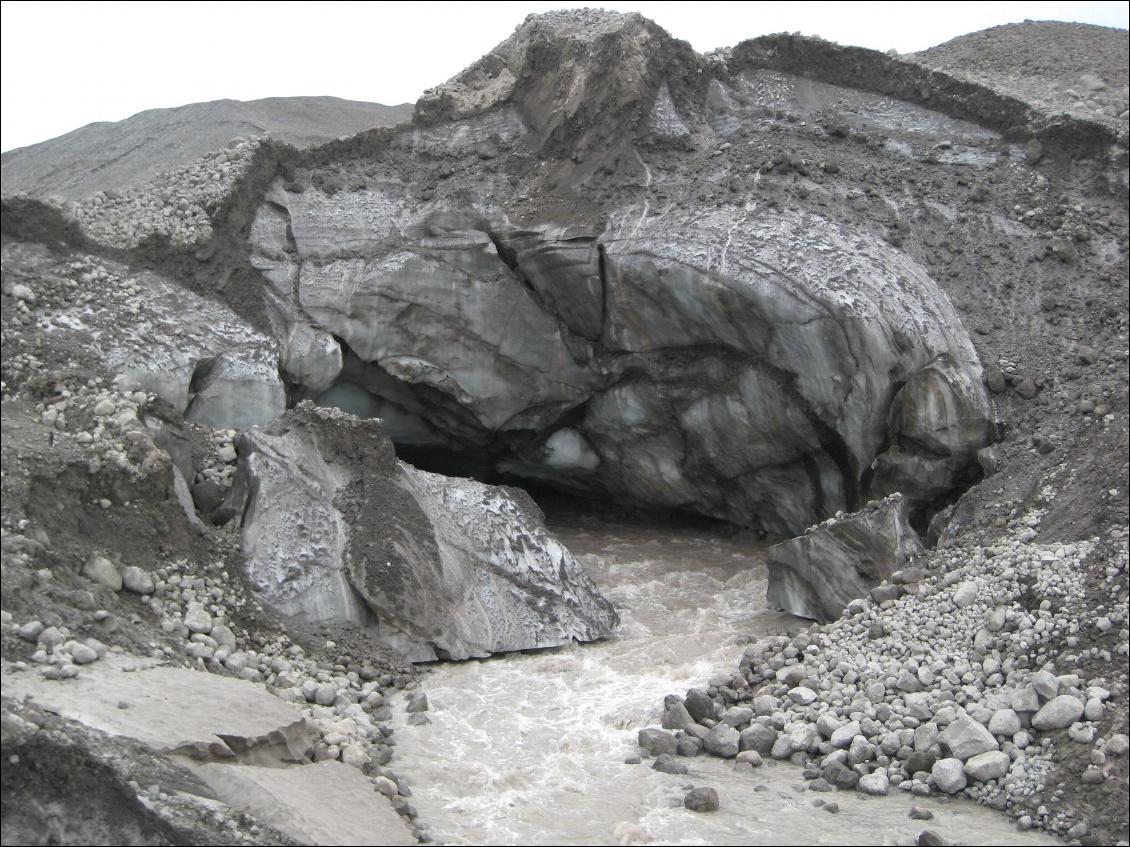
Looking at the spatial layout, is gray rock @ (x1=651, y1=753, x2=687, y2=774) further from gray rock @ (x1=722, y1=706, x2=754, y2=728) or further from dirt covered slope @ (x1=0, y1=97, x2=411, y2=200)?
dirt covered slope @ (x1=0, y1=97, x2=411, y2=200)

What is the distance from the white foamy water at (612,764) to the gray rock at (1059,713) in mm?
836

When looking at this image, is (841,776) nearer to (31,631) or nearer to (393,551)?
(393,551)

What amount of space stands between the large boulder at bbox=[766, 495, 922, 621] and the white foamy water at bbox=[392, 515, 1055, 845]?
502 millimetres

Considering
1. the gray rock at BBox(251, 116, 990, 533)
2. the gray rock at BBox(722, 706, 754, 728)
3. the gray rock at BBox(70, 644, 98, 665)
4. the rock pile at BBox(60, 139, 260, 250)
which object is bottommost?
the gray rock at BBox(722, 706, 754, 728)

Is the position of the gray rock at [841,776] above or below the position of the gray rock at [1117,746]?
below

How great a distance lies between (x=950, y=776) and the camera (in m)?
7.95

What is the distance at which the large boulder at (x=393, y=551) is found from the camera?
412 inches

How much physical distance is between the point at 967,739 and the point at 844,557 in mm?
3474

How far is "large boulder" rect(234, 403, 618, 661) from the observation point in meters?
10.5

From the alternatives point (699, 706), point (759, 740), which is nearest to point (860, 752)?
point (759, 740)

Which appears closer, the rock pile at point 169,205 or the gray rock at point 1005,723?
the gray rock at point 1005,723

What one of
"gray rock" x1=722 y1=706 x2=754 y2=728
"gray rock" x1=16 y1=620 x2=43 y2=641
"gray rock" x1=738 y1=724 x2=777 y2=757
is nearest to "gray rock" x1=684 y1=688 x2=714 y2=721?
"gray rock" x1=722 y1=706 x2=754 y2=728

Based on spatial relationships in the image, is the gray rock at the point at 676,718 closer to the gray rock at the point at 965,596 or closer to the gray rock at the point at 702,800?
the gray rock at the point at 702,800

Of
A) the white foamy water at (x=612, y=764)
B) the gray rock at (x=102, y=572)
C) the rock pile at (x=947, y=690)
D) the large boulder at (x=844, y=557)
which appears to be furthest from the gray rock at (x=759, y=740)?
the gray rock at (x=102, y=572)
